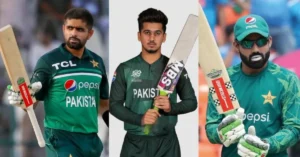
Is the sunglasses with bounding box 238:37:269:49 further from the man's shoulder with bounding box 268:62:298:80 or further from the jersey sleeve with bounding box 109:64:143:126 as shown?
the jersey sleeve with bounding box 109:64:143:126

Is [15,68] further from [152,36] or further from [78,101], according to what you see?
→ [152,36]

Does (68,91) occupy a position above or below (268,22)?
below

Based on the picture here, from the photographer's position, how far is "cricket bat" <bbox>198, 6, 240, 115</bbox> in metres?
5.08

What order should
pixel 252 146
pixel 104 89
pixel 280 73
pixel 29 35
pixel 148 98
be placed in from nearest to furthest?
pixel 252 146 < pixel 280 73 < pixel 148 98 < pixel 104 89 < pixel 29 35

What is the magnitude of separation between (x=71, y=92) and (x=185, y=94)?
69cm

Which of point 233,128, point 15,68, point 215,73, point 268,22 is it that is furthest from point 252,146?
point 268,22

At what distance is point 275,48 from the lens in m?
6.56

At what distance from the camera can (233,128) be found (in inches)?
192

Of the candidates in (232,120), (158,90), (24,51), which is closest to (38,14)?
(24,51)

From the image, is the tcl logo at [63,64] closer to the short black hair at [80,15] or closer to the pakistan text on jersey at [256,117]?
the short black hair at [80,15]

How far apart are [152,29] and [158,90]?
1.21 ft

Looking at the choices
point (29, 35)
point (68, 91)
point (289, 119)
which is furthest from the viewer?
point (29, 35)

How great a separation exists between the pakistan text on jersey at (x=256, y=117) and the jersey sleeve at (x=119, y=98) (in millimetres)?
641

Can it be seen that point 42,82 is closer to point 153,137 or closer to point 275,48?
point 153,137
